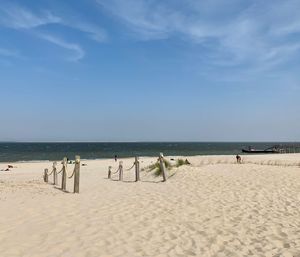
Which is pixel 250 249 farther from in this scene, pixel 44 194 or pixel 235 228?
pixel 44 194

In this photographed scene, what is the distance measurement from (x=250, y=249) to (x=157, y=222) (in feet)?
9.79

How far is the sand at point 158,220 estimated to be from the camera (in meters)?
7.80

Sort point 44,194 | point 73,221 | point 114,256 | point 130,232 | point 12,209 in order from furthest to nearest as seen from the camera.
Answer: point 44,194, point 12,209, point 73,221, point 130,232, point 114,256

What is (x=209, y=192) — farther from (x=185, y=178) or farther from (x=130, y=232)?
(x=130, y=232)

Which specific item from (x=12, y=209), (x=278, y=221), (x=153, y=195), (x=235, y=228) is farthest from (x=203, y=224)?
(x=12, y=209)

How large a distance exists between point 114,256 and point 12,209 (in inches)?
235

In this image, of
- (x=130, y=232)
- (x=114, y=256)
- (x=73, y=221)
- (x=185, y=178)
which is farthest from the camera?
(x=185, y=178)

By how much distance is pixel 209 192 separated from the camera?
14719 millimetres

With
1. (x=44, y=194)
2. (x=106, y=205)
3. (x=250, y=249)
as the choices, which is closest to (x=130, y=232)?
(x=250, y=249)

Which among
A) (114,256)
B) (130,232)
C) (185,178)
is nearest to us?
(114,256)

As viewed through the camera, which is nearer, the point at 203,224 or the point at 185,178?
the point at 203,224

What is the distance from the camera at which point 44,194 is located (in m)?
15.6

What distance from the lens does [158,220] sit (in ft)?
33.6

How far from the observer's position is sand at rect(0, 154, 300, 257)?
7797 mm
